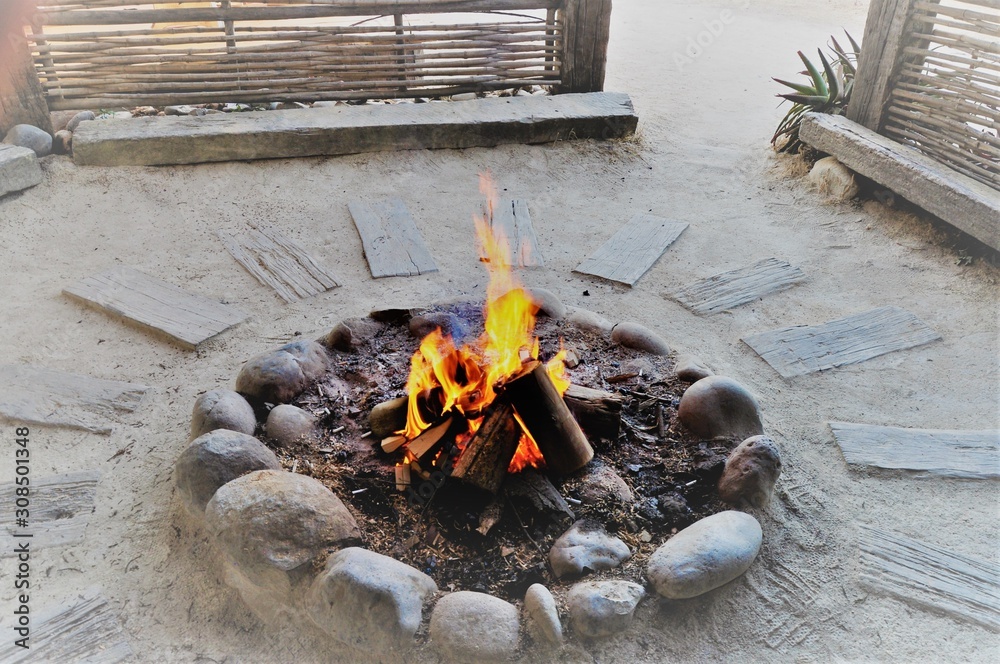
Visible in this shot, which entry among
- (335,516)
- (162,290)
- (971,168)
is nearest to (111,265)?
(162,290)

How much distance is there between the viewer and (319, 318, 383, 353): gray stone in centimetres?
281

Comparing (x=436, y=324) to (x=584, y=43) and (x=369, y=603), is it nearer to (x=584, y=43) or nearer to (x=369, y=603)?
(x=369, y=603)

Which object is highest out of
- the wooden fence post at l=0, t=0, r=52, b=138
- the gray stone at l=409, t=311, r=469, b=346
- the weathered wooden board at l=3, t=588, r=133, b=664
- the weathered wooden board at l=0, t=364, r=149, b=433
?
the wooden fence post at l=0, t=0, r=52, b=138

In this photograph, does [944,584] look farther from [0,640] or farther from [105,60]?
[105,60]

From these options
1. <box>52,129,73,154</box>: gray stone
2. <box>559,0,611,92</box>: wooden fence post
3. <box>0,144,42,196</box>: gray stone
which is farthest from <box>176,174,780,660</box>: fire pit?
<box>559,0,611,92</box>: wooden fence post

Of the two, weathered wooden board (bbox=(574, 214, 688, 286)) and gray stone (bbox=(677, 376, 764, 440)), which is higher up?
gray stone (bbox=(677, 376, 764, 440))

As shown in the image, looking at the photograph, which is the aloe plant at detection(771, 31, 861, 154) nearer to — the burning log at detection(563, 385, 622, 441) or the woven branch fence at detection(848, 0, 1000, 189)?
the woven branch fence at detection(848, 0, 1000, 189)

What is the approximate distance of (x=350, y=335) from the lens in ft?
9.27

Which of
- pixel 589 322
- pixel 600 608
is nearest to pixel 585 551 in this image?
pixel 600 608

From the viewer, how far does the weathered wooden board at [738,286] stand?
136 inches

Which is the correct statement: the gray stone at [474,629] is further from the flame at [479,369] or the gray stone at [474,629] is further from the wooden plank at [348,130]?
the wooden plank at [348,130]

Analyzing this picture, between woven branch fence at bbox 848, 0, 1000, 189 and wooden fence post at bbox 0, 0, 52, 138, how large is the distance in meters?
4.82

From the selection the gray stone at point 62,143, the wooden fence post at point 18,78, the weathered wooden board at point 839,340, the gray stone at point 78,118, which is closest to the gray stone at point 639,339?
the weathered wooden board at point 839,340

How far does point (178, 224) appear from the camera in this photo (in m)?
3.90
